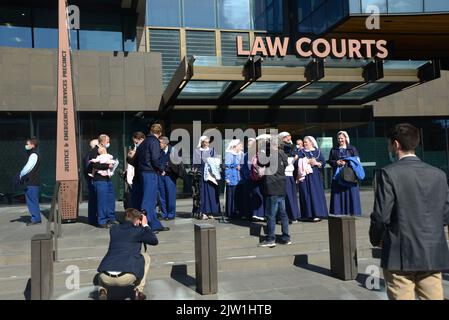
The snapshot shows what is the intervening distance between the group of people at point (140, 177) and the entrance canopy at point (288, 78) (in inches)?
169

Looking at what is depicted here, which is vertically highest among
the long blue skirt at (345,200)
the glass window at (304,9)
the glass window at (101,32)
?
the glass window at (304,9)

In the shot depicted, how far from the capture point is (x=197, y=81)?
502 inches

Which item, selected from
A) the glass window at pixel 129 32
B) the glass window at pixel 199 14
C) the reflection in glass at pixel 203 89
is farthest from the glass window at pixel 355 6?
the glass window at pixel 129 32

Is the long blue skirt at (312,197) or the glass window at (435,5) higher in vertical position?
the glass window at (435,5)

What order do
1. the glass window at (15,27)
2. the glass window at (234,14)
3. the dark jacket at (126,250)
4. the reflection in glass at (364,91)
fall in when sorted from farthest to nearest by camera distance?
the glass window at (234,14) → the glass window at (15,27) → the reflection in glass at (364,91) → the dark jacket at (126,250)

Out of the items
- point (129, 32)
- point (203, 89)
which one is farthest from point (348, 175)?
point (129, 32)

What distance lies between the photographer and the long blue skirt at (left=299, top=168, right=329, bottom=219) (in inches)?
316

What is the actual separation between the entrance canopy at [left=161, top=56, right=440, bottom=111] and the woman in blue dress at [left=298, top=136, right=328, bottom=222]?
4.56 meters

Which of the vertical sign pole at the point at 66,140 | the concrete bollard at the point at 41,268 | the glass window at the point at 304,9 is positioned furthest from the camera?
the glass window at the point at 304,9

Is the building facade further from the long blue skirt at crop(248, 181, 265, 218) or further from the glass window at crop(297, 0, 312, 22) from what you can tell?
the long blue skirt at crop(248, 181, 265, 218)

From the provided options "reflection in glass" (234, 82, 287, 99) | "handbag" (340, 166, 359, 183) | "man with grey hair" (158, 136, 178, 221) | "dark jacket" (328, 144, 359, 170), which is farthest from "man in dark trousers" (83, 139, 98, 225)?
"reflection in glass" (234, 82, 287, 99)

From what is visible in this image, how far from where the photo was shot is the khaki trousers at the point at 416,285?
307cm

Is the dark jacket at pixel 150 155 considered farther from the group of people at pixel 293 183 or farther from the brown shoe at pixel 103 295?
the brown shoe at pixel 103 295

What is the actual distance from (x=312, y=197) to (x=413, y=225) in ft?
16.4
